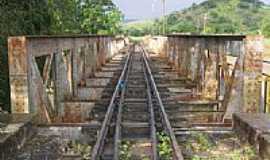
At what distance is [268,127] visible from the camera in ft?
18.5

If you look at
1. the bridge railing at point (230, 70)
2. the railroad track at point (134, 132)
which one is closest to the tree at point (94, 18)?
the bridge railing at point (230, 70)

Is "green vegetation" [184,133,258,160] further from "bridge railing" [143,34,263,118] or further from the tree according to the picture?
the tree

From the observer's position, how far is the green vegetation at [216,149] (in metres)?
5.27

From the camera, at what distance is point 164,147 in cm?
569

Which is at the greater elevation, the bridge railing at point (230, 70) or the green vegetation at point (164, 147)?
the bridge railing at point (230, 70)

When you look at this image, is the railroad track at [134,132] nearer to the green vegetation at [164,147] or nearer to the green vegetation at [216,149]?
the green vegetation at [164,147]

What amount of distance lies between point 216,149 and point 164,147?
69cm

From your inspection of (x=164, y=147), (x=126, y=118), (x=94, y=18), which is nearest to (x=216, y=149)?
(x=164, y=147)

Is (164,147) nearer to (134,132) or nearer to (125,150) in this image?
(125,150)

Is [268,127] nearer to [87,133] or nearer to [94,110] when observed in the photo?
[87,133]

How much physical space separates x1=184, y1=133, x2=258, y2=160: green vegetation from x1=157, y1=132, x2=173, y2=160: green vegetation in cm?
23

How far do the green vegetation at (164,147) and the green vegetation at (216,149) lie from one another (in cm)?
23

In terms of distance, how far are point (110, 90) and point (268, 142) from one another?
6670 millimetres

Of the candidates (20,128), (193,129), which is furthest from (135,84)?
(20,128)
